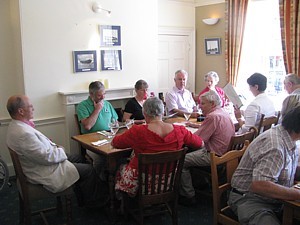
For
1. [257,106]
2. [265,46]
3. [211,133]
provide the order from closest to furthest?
[211,133] < [257,106] < [265,46]

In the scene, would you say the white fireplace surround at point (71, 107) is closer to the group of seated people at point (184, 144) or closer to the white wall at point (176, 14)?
the group of seated people at point (184, 144)

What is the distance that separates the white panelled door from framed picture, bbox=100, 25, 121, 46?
3.77 ft

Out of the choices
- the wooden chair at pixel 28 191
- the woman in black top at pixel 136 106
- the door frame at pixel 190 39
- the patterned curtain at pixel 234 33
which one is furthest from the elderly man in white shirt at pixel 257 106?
the door frame at pixel 190 39

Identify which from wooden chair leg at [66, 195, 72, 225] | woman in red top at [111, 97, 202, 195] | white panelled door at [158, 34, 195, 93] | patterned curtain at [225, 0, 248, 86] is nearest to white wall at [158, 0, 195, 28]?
white panelled door at [158, 34, 195, 93]

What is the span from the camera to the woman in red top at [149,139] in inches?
98.2

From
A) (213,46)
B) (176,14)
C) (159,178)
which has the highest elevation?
(176,14)

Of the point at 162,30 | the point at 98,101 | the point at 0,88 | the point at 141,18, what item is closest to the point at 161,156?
the point at 98,101

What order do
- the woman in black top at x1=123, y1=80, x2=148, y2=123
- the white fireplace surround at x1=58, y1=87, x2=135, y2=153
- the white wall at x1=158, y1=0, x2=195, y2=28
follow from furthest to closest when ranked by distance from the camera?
the white wall at x1=158, y1=0, x2=195, y2=28
the white fireplace surround at x1=58, y1=87, x2=135, y2=153
the woman in black top at x1=123, y1=80, x2=148, y2=123

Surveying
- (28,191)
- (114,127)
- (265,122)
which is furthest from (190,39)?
(28,191)

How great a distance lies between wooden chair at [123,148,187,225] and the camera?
2367 mm

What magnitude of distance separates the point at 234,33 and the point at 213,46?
50 cm

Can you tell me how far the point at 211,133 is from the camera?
2.93 metres

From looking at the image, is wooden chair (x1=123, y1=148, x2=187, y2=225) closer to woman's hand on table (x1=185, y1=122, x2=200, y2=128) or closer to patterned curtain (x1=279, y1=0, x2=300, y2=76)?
woman's hand on table (x1=185, y1=122, x2=200, y2=128)

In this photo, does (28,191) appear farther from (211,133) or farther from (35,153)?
(211,133)
